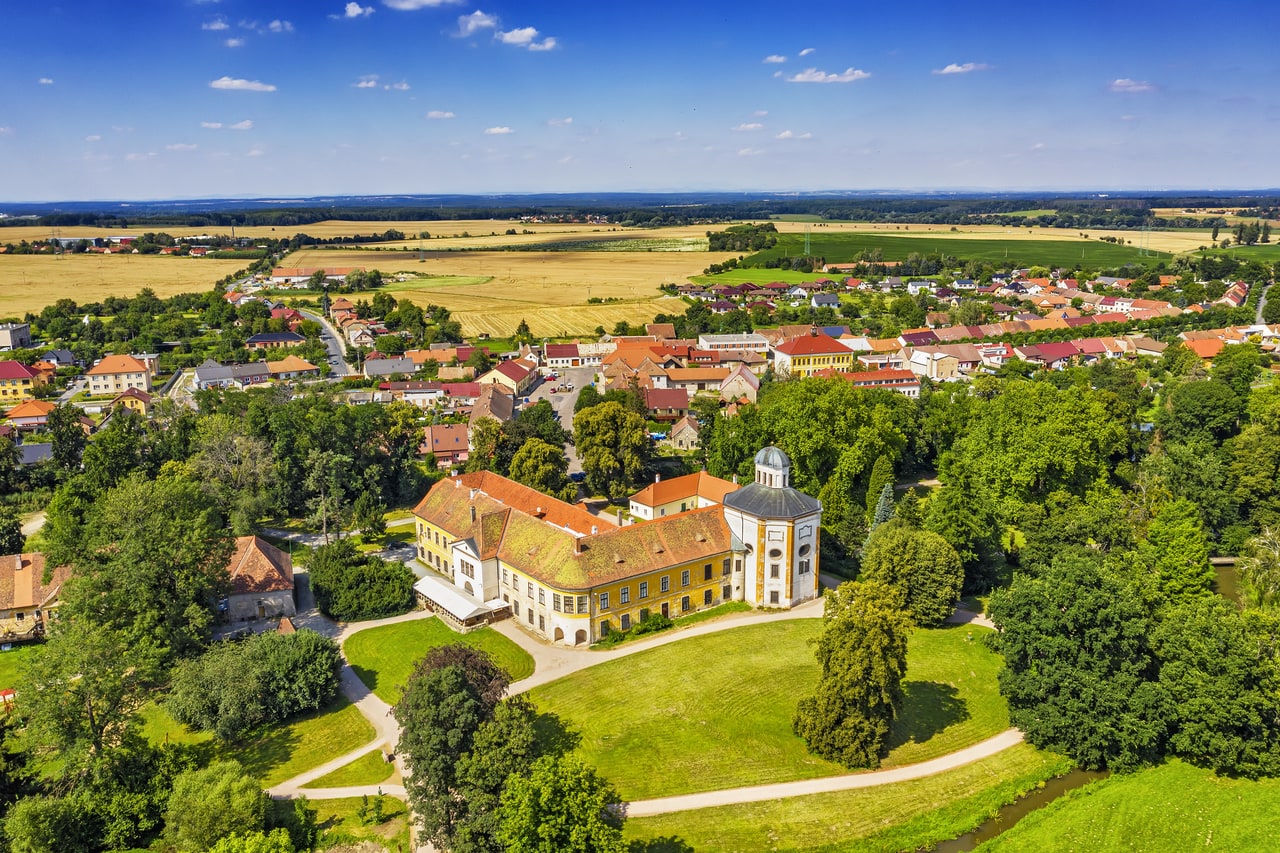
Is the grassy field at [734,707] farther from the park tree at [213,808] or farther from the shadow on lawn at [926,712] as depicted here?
the park tree at [213,808]

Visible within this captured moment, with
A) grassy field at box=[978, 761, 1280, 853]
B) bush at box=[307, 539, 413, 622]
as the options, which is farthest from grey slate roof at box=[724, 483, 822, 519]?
bush at box=[307, 539, 413, 622]

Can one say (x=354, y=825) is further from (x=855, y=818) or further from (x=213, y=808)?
(x=855, y=818)

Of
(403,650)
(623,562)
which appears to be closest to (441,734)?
(403,650)

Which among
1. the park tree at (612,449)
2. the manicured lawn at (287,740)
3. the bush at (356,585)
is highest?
the park tree at (612,449)

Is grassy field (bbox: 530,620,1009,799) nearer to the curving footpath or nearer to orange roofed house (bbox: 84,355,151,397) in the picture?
the curving footpath

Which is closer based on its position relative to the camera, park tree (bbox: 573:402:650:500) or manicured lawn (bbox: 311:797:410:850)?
manicured lawn (bbox: 311:797:410:850)

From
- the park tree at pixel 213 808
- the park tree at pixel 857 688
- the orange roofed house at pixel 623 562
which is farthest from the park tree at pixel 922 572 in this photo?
the park tree at pixel 213 808

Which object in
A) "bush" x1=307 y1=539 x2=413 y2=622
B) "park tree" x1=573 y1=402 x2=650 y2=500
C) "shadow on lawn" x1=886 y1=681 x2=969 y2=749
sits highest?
"park tree" x1=573 y1=402 x2=650 y2=500
